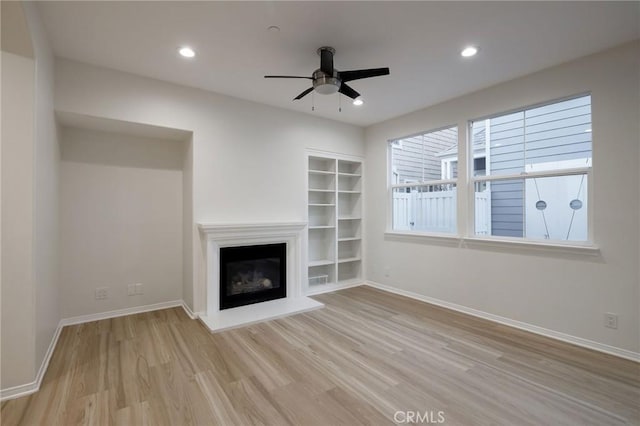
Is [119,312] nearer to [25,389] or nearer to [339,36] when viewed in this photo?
[25,389]

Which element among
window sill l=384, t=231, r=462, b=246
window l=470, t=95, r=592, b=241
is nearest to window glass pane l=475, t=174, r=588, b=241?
window l=470, t=95, r=592, b=241

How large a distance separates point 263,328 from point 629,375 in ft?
10.7

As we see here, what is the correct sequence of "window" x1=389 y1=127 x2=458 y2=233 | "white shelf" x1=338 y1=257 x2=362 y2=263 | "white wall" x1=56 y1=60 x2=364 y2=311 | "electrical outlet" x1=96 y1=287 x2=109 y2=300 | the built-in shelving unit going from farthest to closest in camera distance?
"white shelf" x1=338 y1=257 x2=362 y2=263, the built-in shelving unit, "window" x1=389 y1=127 x2=458 y2=233, "electrical outlet" x1=96 y1=287 x2=109 y2=300, "white wall" x1=56 y1=60 x2=364 y2=311

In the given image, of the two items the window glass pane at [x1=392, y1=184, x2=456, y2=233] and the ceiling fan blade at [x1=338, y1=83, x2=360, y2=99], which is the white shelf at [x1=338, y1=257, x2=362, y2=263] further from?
the ceiling fan blade at [x1=338, y1=83, x2=360, y2=99]

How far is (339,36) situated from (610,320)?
3.57 m

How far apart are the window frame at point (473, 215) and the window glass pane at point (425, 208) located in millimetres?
85

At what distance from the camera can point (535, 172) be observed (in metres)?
3.22

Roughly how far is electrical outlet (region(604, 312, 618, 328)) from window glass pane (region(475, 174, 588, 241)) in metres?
0.72

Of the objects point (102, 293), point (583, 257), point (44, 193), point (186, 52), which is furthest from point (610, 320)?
point (102, 293)

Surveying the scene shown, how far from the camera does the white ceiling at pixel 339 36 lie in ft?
7.20

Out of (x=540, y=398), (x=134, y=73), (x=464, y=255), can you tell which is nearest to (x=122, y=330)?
(x=134, y=73)

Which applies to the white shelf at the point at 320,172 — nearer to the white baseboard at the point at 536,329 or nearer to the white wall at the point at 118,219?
the white wall at the point at 118,219

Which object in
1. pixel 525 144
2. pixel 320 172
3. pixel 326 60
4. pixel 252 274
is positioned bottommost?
pixel 252 274

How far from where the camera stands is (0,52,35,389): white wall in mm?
2016
